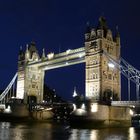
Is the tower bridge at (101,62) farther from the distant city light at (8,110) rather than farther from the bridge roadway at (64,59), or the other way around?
the distant city light at (8,110)

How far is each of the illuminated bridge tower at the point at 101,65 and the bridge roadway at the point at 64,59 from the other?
217 cm

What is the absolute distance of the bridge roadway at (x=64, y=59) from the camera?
163 ft

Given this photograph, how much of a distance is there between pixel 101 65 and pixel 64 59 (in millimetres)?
7959

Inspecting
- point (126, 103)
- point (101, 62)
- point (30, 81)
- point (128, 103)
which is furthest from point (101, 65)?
point (30, 81)

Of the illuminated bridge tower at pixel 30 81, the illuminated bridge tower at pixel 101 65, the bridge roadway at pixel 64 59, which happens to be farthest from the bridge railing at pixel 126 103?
the illuminated bridge tower at pixel 30 81

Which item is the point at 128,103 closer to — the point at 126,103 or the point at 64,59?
the point at 126,103

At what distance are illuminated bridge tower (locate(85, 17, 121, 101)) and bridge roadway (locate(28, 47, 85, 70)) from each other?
7.13 ft

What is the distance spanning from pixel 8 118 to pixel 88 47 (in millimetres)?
16541

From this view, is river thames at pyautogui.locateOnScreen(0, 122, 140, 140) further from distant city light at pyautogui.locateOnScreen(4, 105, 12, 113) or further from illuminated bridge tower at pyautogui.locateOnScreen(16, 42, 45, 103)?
illuminated bridge tower at pyautogui.locateOnScreen(16, 42, 45, 103)

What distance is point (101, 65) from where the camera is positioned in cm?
4531

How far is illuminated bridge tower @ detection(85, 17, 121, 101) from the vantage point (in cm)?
4531

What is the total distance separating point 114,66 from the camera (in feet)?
153

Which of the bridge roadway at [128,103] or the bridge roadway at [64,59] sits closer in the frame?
the bridge roadway at [128,103]

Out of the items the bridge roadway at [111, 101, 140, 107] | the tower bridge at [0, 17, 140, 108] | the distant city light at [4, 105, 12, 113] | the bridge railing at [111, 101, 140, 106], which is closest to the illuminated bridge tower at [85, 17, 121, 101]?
the tower bridge at [0, 17, 140, 108]
